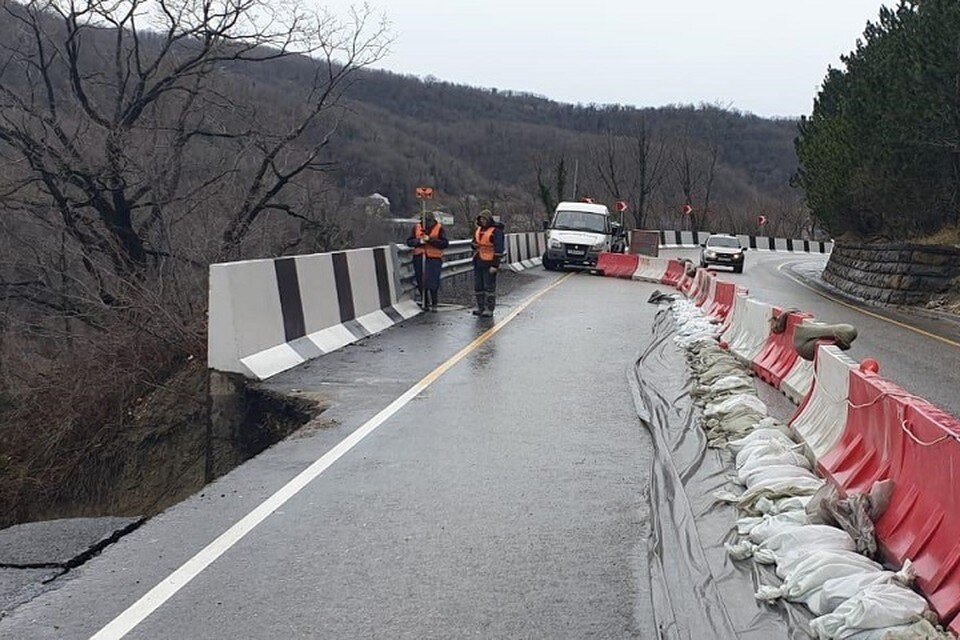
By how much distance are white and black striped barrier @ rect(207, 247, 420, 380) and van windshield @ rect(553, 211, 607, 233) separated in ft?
63.0

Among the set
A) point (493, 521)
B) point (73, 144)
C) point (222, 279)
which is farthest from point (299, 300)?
point (73, 144)

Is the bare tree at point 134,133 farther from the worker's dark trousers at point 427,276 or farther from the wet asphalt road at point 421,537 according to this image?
the wet asphalt road at point 421,537

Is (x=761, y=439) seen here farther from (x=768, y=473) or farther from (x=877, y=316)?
(x=877, y=316)

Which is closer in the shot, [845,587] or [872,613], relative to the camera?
[872,613]

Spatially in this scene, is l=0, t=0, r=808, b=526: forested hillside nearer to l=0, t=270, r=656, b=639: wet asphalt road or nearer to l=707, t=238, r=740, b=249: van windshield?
l=0, t=270, r=656, b=639: wet asphalt road

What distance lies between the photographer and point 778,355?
10.8 m

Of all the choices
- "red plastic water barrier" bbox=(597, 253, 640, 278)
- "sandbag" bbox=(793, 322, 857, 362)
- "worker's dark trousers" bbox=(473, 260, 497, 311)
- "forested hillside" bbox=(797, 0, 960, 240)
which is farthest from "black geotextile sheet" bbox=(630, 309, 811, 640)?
"red plastic water barrier" bbox=(597, 253, 640, 278)

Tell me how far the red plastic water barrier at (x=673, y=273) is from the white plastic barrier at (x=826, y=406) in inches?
803

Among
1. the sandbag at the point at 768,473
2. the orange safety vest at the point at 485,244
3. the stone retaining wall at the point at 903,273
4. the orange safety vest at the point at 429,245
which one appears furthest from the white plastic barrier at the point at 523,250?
the sandbag at the point at 768,473

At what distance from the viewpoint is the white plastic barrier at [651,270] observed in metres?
30.6

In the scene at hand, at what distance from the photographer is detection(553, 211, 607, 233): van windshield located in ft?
113

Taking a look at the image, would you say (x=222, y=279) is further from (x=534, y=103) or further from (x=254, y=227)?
(x=534, y=103)

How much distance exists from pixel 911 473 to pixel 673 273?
24.8 metres

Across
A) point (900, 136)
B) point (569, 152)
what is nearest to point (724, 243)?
point (900, 136)
